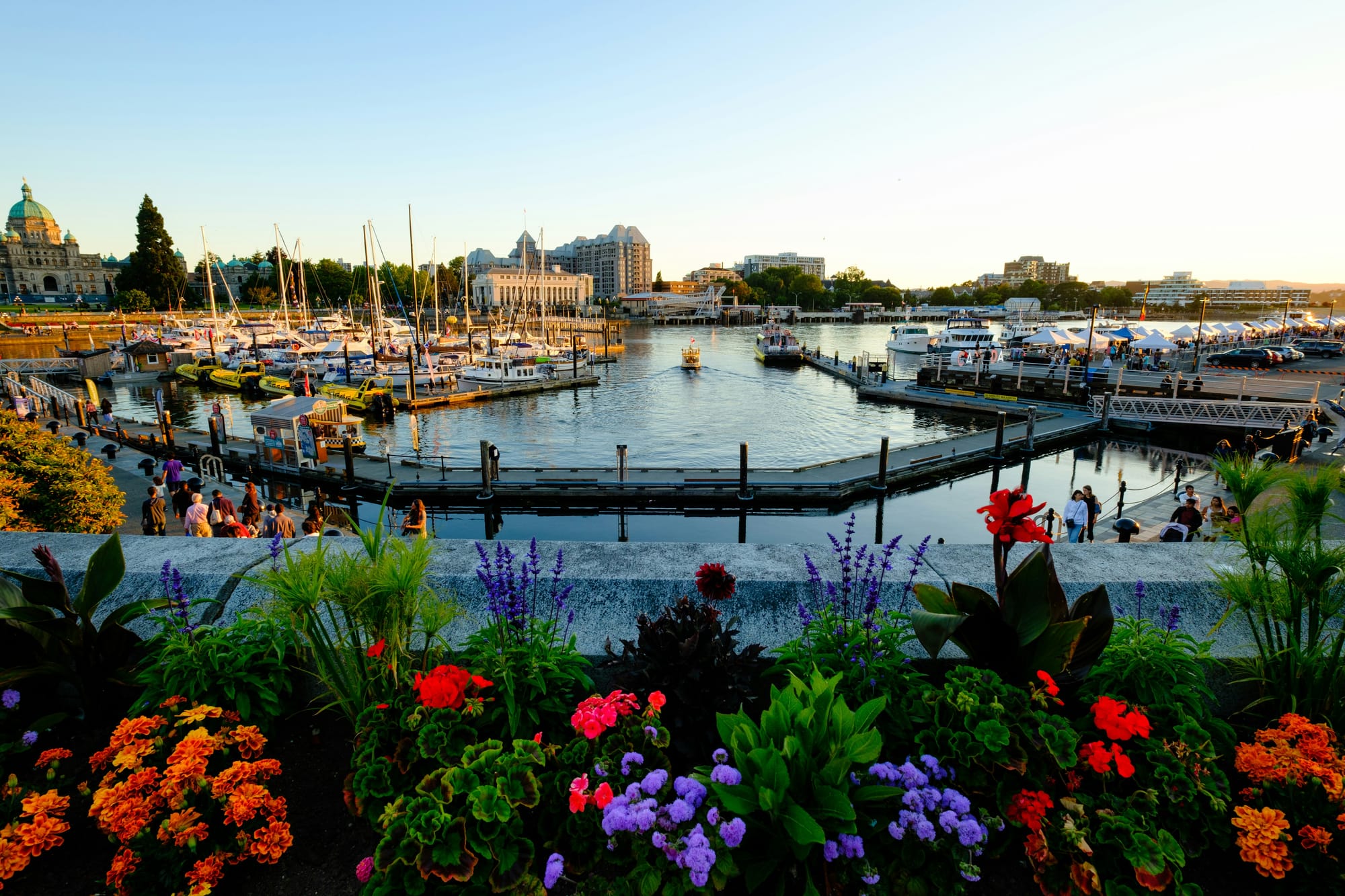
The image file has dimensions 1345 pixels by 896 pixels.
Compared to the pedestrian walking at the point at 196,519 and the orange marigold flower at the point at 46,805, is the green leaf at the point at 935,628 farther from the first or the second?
the pedestrian walking at the point at 196,519

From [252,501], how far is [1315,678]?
647 inches

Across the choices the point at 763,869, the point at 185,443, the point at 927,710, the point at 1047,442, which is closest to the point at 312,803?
the point at 763,869

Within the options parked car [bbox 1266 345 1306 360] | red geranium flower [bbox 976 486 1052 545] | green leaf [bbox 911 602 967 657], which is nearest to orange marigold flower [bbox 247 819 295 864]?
green leaf [bbox 911 602 967 657]

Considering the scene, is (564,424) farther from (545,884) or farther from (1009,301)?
(1009,301)

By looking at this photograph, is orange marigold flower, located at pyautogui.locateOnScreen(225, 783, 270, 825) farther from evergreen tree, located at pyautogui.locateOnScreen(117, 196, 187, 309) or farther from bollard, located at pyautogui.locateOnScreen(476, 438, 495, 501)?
evergreen tree, located at pyautogui.locateOnScreen(117, 196, 187, 309)

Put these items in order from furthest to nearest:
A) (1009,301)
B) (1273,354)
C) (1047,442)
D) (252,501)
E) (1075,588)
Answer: (1009,301), (1273,354), (1047,442), (252,501), (1075,588)

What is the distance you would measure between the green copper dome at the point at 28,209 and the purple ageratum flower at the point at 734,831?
534ft

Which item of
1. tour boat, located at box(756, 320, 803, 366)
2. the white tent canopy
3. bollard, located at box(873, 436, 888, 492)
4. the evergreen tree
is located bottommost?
bollard, located at box(873, 436, 888, 492)

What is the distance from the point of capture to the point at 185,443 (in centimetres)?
2517

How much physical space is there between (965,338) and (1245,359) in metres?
22.1

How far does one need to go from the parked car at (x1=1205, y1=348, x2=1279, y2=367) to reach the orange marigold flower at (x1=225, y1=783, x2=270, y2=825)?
5682 centimetres

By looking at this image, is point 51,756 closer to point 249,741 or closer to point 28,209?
point 249,741

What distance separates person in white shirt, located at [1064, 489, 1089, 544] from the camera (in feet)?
46.1

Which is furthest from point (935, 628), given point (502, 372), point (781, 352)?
point (781, 352)
